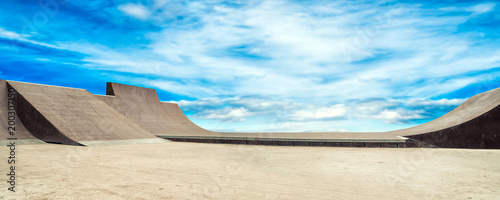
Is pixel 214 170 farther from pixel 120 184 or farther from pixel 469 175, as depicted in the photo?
pixel 469 175

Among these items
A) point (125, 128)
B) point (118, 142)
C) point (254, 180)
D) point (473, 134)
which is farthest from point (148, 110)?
point (473, 134)

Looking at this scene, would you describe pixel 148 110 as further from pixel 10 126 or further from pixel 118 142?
pixel 10 126

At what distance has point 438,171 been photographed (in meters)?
6.66

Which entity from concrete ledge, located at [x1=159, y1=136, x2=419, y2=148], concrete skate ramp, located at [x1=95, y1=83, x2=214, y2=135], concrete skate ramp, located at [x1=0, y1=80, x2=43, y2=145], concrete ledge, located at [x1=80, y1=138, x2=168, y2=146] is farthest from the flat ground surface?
concrete skate ramp, located at [x1=95, y1=83, x2=214, y2=135]

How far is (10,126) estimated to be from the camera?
13.1m

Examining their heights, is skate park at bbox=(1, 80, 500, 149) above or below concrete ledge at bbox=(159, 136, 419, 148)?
above

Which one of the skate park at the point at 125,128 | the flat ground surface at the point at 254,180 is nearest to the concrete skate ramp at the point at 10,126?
the skate park at the point at 125,128

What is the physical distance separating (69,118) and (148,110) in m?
8.57

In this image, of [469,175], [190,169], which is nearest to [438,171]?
[469,175]

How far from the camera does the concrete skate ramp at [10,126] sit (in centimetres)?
1231

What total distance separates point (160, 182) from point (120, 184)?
2.26 feet

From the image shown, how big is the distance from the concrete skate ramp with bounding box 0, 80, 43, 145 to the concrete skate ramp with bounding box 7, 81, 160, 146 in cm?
25

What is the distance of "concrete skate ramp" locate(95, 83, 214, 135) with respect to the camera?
20.4m

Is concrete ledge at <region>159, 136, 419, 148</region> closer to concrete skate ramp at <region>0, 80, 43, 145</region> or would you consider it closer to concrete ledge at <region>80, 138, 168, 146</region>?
concrete ledge at <region>80, 138, 168, 146</region>
